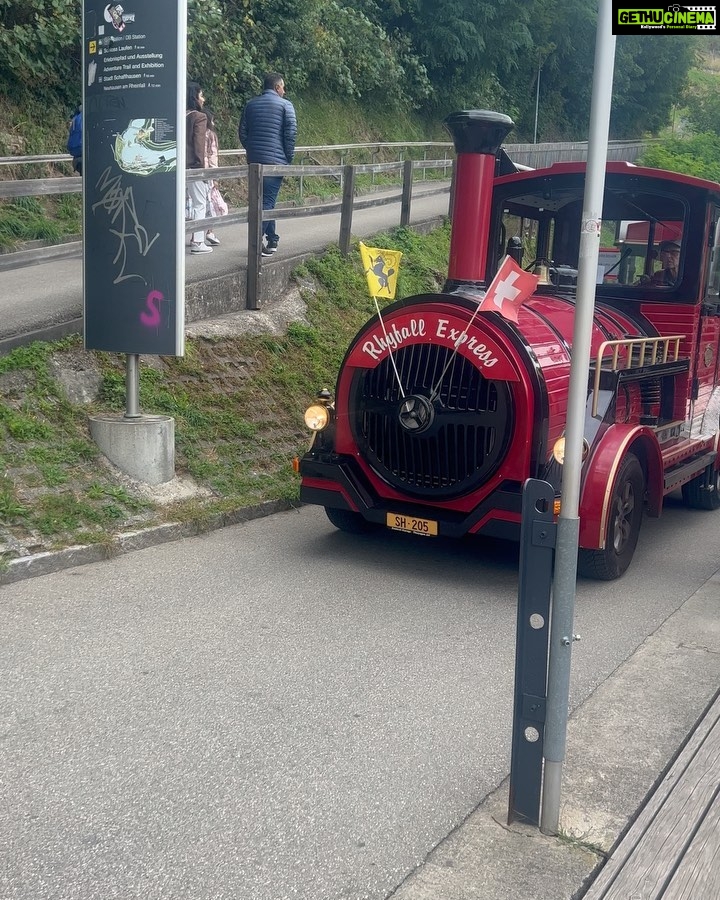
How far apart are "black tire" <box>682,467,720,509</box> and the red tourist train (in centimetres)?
44

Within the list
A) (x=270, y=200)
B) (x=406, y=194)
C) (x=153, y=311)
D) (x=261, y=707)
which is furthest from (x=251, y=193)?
(x=261, y=707)

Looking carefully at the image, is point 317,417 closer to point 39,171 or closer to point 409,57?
point 39,171

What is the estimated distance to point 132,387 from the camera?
6.96m

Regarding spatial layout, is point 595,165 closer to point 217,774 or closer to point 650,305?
point 217,774

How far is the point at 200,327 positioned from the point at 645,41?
32076mm

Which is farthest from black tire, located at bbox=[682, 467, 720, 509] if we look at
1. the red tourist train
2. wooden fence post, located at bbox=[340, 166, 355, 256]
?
wooden fence post, located at bbox=[340, 166, 355, 256]

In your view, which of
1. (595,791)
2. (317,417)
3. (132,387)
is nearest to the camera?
(595,791)

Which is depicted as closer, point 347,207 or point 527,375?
point 527,375

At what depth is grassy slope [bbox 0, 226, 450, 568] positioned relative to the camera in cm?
620

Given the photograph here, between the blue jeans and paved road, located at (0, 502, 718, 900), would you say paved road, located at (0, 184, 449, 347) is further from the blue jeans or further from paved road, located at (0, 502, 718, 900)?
paved road, located at (0, 502, 718, 900)

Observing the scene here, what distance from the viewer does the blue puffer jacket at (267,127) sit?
11.0 m

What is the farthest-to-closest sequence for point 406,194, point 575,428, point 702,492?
point 406,194
point 702,492
point 575,428

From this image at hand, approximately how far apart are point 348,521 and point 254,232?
359 cm

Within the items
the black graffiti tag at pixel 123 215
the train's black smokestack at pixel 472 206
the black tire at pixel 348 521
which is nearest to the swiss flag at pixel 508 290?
the train's black smokestack at pixel 472 206
